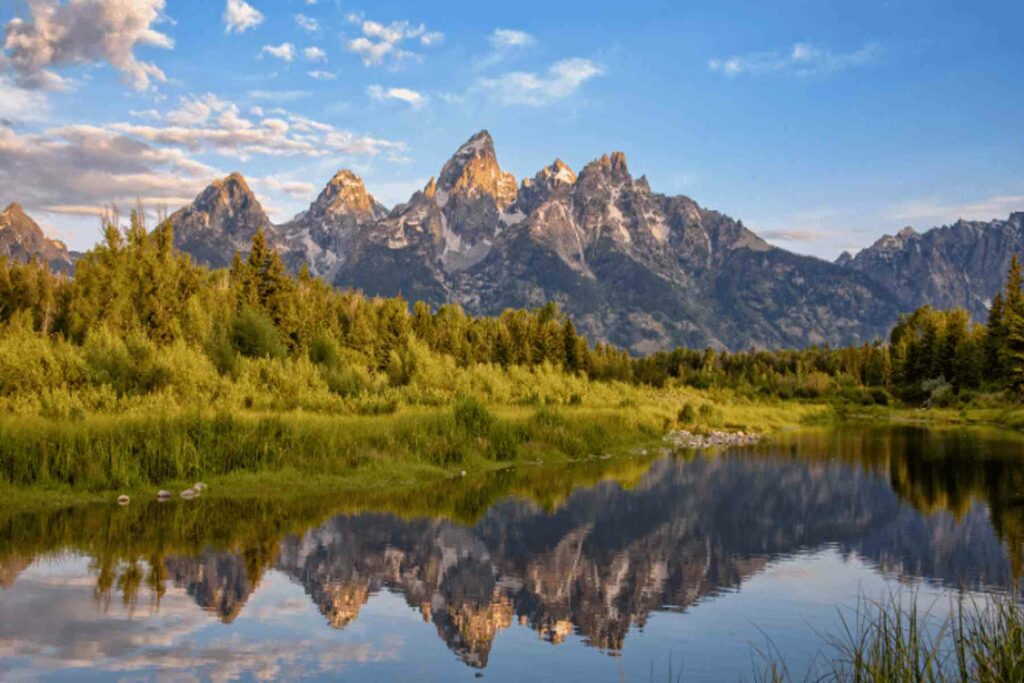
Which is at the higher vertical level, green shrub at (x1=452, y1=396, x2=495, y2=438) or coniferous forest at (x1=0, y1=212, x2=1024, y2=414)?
coniferous forest at (x1=0, y1=212, x2=1024, y2=414)

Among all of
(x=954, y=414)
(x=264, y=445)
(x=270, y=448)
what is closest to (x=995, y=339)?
(x=954, y=414)

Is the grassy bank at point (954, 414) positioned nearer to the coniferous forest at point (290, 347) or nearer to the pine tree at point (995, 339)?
the coniferous forest at point (290, 347)

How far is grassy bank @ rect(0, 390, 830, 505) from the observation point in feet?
75.5

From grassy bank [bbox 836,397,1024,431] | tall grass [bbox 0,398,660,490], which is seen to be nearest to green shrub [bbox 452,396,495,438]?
tall grass [bbox 0,398,660,490]

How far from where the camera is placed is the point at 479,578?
57.5 ft

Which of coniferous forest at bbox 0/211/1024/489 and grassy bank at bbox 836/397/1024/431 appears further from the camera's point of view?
grassy bank at bbox 836/397/1024/431

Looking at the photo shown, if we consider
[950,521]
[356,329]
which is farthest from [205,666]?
[356,329]

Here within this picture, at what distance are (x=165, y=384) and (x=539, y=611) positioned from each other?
2330cm

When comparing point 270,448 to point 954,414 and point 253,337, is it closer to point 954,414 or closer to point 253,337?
point 253,337

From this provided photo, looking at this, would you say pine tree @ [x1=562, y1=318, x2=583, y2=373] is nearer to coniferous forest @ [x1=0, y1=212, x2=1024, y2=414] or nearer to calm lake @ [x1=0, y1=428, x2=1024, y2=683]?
coniferous forest @ [x1=0, y1=212, x2=1024, y2=414]

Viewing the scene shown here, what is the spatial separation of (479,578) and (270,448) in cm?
1184

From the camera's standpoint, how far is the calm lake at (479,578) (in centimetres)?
1244

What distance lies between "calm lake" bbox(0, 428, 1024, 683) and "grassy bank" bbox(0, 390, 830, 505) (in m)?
1.68

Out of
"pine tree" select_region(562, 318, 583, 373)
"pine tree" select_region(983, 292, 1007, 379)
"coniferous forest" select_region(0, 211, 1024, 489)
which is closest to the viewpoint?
"coniferous forest" select_region(0, 211, 1024, 489)
